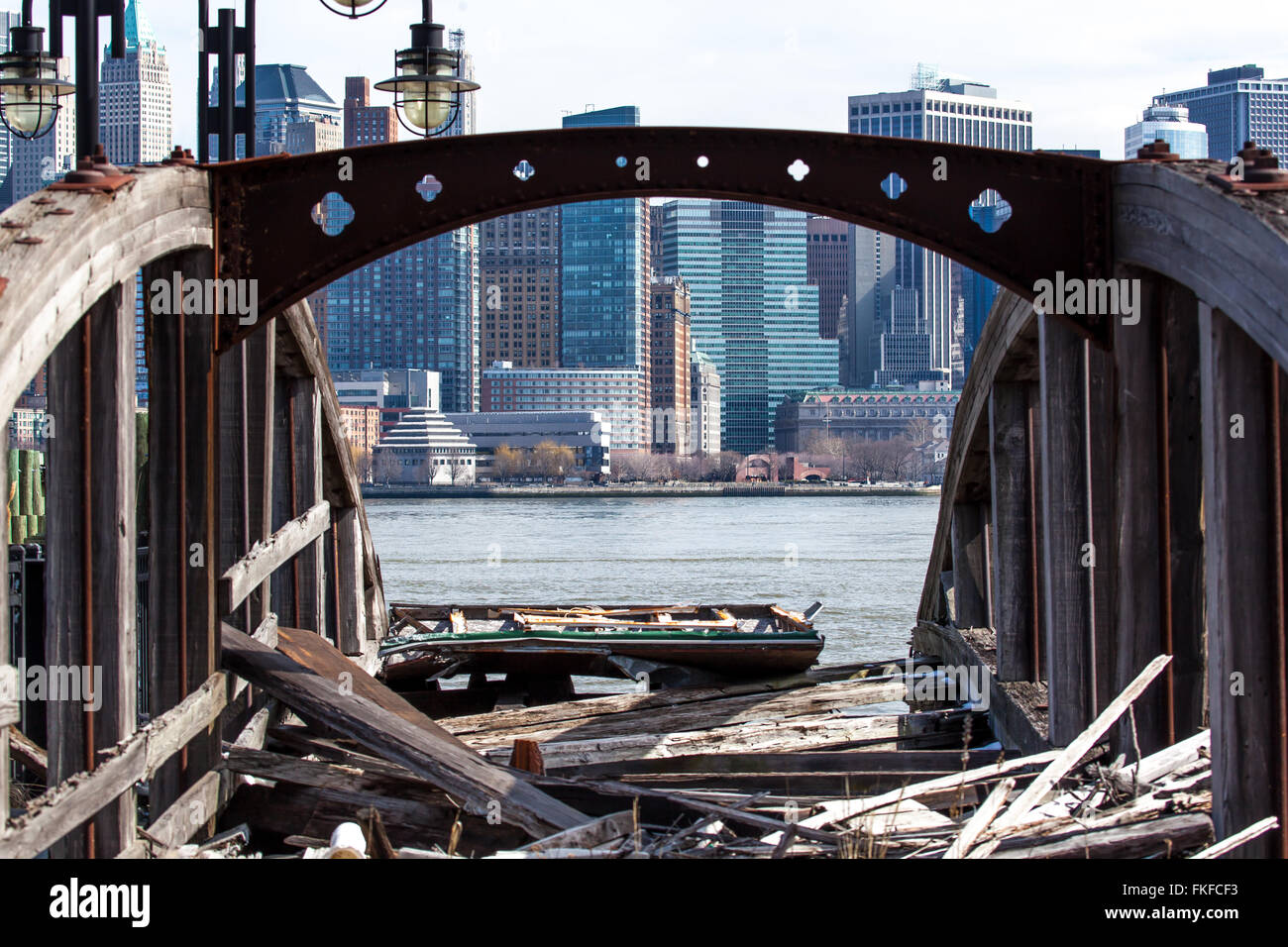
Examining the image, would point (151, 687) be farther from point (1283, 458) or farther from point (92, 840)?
point (1283, 458)

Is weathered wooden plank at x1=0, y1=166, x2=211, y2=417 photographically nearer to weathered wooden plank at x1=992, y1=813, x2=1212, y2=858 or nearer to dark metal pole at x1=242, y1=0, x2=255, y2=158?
weathered wooden plank at x1=992, y1=813, x2=1212, y2=858

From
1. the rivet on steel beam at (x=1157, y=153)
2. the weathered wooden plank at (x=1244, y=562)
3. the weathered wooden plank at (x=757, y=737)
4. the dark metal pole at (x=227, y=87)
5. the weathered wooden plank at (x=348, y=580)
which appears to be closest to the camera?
the weathered wooden plank at (x=1244, y=562)

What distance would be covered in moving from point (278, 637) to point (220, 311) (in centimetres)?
240

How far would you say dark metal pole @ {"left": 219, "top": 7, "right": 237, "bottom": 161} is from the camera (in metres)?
11.3

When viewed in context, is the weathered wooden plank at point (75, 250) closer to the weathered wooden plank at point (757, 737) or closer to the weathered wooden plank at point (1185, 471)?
Answer: the weathered wooden plank at point (757, 737)

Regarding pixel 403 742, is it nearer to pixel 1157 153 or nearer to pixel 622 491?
pixel 1157 153

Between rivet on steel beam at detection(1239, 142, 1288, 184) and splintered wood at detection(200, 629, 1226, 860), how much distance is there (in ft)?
7.50

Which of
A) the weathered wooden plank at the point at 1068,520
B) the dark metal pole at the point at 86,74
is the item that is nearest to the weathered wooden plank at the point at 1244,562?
the weathered wooden plank at the point at 1068,520

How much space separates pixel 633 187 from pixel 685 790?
10.2ft

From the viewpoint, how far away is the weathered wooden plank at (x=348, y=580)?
1302 centimetres

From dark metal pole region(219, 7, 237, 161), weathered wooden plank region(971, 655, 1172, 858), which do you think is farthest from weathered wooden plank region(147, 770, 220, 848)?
dark metal pole region(219, 7, 237, 161)

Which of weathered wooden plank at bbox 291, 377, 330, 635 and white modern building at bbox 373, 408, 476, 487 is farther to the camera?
white modern building at bbox 373, 408, 476, 487

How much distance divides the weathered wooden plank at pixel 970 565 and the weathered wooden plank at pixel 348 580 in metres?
5.34

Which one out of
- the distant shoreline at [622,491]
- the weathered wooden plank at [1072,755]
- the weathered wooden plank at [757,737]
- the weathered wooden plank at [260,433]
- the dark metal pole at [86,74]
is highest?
the dark metal pole at [86,74]
